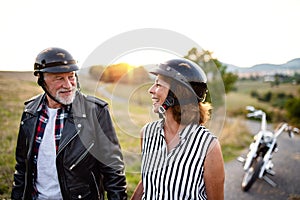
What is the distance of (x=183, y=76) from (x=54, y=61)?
3.60 feet

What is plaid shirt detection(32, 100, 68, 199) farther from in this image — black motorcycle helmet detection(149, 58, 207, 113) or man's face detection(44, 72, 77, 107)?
black motorcycle helmet detection(149, 58, 207, 113)

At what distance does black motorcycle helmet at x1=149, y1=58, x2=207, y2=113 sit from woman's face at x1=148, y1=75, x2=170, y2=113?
3 centimetres

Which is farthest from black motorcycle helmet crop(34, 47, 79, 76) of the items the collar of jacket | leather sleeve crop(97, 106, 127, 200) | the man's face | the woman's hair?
the woman's hair

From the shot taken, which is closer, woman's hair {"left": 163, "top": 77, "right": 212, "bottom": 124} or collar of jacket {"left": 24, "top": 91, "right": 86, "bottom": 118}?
woman's hair {"left": 163, "top": 77, "right": 212, "bottom": 124}

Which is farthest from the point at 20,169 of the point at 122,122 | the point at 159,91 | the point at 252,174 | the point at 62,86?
the point at 252,174

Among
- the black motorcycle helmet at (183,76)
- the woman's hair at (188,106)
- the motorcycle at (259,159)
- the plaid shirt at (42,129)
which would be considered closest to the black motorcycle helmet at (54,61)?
the plaid shirt at (42,129)

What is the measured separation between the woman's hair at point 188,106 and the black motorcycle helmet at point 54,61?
2.85 feet

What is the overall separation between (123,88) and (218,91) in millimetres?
844

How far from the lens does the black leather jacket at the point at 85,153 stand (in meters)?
2.21

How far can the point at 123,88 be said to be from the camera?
2.40m

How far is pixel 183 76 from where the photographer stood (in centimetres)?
198

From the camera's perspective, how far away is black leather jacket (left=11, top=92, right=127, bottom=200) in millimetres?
2209

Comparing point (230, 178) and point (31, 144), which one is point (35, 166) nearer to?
point (31, 144)

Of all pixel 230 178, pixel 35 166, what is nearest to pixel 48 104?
pixel 35 166
